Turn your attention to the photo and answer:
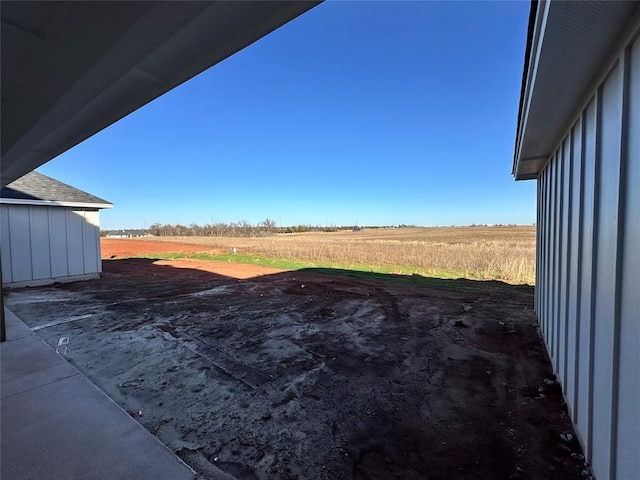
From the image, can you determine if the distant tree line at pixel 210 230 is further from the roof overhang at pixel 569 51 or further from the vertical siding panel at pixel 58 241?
the roof overhang at pixel 569 51

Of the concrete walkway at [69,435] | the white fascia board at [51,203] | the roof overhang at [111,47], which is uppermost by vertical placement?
the roof overhang at [111,47]

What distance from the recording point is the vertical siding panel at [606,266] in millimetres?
1746

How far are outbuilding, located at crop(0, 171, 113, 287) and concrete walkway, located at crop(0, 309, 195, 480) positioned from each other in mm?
8065

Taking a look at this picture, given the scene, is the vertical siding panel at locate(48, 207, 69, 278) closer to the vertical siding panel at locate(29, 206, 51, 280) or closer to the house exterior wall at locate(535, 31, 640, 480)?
the vertical siding panel at locate(29, 206, 51, 280)

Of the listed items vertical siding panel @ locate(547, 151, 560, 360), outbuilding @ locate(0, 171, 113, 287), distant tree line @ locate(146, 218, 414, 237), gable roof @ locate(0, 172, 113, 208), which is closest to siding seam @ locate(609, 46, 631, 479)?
vertical siding panel @ locate(547, 151, 560, 360)

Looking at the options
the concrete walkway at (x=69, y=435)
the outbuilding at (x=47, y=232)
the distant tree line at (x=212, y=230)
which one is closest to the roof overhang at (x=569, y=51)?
the concrete walkway at (x=69, y=435)

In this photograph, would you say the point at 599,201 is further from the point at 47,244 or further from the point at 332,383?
the point at 47,244

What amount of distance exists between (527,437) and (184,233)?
67.0 m

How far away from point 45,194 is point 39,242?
1.61 meters

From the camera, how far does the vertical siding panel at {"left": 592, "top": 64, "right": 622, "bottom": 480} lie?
1.75 m

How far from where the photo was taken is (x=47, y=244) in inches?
384

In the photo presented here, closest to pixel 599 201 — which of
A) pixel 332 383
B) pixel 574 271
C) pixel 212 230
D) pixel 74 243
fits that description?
pixel 574 271

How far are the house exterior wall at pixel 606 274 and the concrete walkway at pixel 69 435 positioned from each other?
8.44 ft

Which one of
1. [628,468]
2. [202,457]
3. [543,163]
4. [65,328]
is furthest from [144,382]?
[543,163]
